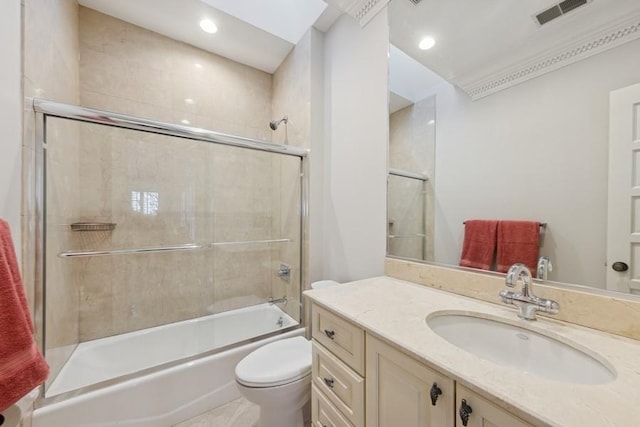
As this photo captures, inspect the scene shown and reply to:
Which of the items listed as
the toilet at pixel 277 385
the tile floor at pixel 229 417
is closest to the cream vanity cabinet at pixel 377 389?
the toilet at pixel 277 385

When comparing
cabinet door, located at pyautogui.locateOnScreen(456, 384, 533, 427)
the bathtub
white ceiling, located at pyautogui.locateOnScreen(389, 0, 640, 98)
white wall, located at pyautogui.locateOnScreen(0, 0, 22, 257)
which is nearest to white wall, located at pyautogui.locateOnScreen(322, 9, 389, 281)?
white ceiling, located at pyautogui.locateOnScreen(389, 0, 640, 98)

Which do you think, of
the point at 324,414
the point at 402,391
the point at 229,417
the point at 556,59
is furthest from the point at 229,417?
the point at 556,59

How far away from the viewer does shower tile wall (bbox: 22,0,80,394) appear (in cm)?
109

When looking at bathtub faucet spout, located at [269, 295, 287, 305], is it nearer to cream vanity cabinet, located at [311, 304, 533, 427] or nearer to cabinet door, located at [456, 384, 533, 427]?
cream vanity cabinet, located at [311, 304, 533, 427]

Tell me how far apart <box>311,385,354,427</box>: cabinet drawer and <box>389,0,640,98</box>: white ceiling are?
150 cm

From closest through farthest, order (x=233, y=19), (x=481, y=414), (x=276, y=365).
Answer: (x=481, y=414)
(x=276, y=365)
(x=233, y=19)

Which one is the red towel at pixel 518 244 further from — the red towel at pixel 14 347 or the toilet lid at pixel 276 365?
the red towel at pixel 14 347

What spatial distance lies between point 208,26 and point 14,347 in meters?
2.20

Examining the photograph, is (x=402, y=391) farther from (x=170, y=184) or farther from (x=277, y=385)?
(x=170, y=184)

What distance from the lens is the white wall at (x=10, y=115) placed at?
91cm

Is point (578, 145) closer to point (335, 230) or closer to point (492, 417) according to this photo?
point (492, 417)

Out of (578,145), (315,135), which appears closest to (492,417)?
(578,145)

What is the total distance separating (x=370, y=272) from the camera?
1532 millimetres

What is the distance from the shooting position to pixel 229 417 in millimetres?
1423
